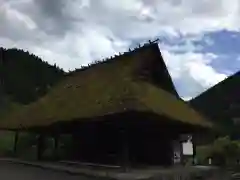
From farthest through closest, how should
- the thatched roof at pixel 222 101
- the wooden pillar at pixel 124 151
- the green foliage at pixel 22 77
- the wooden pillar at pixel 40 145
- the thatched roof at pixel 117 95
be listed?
the green foliage at pixel 22 77 < the thatched roof at pixel 222 101 < the wooden pillar at pixel 40 145 < the thatched roof at pixel 117 95 < the wooden pillar at pixel 124 151

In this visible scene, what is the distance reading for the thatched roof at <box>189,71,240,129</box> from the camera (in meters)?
37.4

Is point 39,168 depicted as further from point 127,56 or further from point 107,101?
point 127,56

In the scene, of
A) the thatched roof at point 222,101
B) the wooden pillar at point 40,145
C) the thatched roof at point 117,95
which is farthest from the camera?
the thatched roof at point 222,101

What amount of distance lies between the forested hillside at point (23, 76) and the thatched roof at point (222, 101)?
51.1ft

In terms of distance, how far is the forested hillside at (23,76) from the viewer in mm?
47906

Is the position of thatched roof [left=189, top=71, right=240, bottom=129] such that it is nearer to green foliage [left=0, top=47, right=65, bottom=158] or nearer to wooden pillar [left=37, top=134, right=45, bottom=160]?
green foliage [left=0, top=47, right=65, bottom=158]

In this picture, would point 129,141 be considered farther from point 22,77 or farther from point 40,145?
point 22,77

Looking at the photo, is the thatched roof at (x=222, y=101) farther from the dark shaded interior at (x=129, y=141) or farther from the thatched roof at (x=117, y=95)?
the dark shaded interior at (x=129, y=141)

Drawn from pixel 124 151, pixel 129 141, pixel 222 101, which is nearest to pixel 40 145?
pixel 129 141

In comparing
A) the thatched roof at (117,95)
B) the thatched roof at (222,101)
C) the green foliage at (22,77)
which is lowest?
the thatched roof at (117,95)

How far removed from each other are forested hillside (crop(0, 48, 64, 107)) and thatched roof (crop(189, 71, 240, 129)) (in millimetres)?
15577

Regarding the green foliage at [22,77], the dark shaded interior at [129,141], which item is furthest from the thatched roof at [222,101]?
the dark shaded interior at [129,141]

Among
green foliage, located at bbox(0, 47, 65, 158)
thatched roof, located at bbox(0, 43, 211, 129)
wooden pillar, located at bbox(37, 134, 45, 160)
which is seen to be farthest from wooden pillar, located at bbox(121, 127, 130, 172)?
green foliage, located at bbox(0, 47, 65, 158)

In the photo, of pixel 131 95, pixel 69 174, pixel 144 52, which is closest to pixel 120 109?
pixel 131 95
